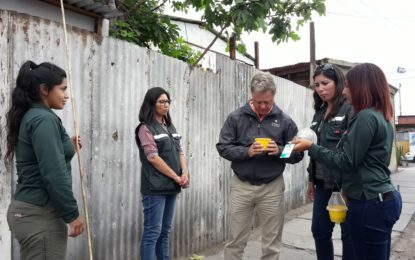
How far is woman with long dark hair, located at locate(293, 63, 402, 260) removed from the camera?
2.47m

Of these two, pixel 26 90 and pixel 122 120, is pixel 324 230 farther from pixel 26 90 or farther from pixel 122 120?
pixel 26 90

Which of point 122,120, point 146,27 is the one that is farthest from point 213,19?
point 122,120

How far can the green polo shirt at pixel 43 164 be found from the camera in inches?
79.4

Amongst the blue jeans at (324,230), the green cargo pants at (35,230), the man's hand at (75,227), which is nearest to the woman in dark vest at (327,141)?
the blue jeans at (324,230)

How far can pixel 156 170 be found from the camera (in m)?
3.43

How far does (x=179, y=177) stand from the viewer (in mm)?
3553

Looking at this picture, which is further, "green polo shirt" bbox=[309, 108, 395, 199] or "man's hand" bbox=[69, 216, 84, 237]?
"green polo shirt" bbox=[309, 108, 395, 199]

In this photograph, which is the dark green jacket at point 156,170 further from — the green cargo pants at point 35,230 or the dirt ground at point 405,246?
the dirt ground at point 405,246

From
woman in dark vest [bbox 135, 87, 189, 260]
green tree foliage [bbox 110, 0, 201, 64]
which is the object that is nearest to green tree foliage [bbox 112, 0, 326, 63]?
green tree foliage [bbox 110, 0, 201, 64]

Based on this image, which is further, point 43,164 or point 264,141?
point 264,141

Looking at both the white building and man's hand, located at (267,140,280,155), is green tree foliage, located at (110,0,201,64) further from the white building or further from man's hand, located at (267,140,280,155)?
man's hand, located at (267,140,280,155)

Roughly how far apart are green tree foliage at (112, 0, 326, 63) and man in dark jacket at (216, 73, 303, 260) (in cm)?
181

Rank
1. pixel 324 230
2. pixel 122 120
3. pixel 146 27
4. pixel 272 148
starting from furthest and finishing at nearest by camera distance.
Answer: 1. pixel 146 27
2. pixel 122 120
3. pixel 324 230
4. pixel 272 148

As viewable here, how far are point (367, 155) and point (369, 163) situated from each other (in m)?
0.06
